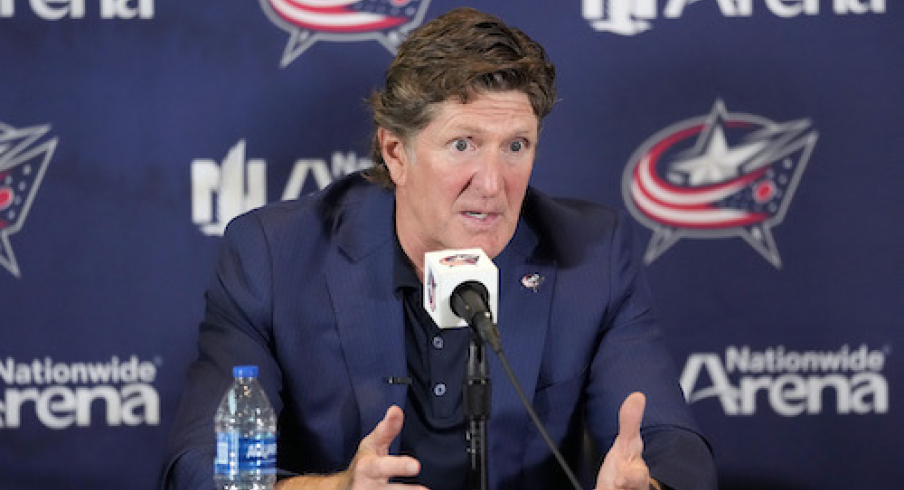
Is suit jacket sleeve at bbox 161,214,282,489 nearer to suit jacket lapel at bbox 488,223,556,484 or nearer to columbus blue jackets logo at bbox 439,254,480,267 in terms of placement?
suit jacket lapel at bbox 488,223,556,484

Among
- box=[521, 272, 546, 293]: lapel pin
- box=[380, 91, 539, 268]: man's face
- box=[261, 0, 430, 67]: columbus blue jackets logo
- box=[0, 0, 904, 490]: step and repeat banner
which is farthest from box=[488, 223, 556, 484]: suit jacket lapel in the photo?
box=[261, 0, 430, 67]: columbus blue jackets logo

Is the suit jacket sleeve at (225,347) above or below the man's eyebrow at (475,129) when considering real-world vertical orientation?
below

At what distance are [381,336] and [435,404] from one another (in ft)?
0.58

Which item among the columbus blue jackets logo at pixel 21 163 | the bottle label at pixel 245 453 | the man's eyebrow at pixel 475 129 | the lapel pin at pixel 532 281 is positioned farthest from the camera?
the columbus blue jackets logo at pixel 21 163

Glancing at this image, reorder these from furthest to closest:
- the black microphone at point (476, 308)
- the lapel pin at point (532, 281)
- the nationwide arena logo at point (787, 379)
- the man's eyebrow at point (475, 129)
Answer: the nationwide arena logo at point (787, 379) → the lapel pin at point (532, 281) → the man's eyebrow at point (475, 129) → the black microphone at point (476, 308)

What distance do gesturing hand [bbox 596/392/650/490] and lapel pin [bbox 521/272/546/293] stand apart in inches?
23.0

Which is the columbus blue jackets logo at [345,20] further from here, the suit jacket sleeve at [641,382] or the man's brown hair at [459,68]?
the suit jacket sleeve at [641,382]

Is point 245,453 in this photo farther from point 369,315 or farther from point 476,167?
point 476,167

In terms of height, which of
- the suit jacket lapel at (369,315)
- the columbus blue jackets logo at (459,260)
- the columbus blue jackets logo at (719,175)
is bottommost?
the suit jacket lapel at (369,315)

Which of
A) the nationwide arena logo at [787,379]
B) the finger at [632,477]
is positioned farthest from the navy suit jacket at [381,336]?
the nationwide arena logo at [787,379]

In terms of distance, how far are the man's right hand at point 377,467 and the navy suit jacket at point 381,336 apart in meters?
0.45

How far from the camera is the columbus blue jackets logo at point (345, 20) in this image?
3434 mm

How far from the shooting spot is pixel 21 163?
340cm

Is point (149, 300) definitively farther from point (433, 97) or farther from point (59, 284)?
point (433, 97)
